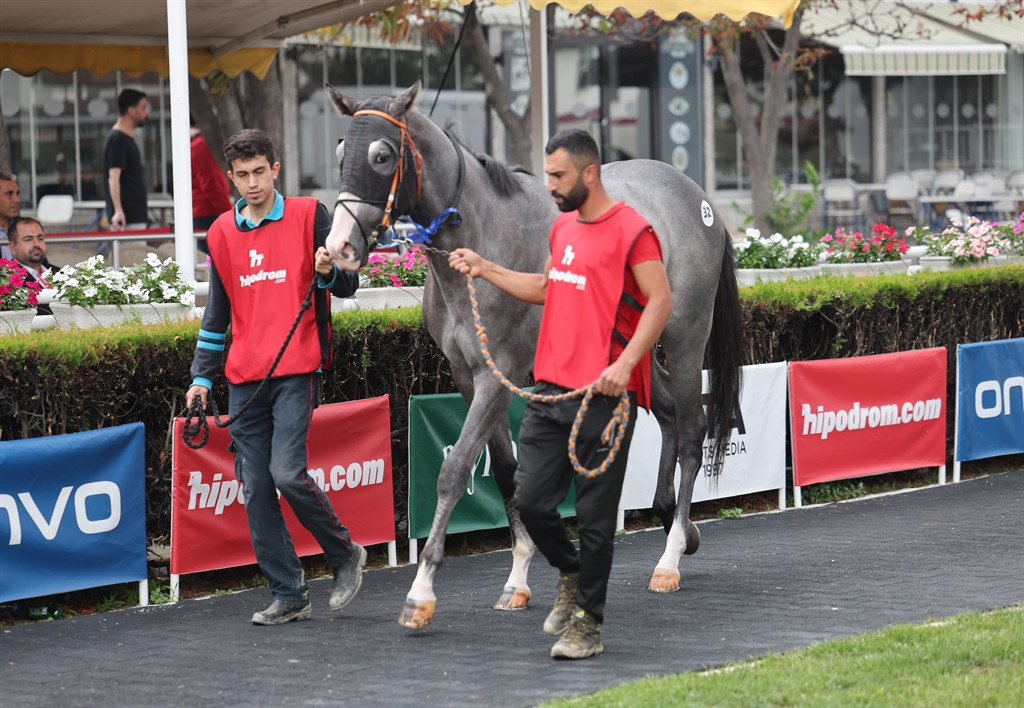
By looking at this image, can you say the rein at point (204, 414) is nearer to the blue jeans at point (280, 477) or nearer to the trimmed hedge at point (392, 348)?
the blue jeans at point (280, 477)

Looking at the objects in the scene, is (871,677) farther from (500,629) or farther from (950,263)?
(950,263)

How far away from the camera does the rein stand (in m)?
5.99

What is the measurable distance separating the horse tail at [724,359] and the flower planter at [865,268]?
3.64m

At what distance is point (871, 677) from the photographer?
16.3 ft

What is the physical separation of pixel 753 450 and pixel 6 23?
6.99 metres

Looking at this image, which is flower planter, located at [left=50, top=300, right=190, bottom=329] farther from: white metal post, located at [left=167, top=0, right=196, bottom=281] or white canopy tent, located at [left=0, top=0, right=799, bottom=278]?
white canopy tent, located at [left=0, top=0, right=799, bottom=278]

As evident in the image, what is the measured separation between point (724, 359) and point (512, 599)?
212 centimetres

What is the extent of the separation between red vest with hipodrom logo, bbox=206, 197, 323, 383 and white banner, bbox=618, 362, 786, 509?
118 inches

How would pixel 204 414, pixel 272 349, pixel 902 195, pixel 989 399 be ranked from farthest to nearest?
pixel 902 195 → pixel 989 399 → pixel 204 414 → pixel 272 349

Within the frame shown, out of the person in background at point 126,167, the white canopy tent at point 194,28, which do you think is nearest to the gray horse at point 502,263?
the white canopy tent at point 194,28

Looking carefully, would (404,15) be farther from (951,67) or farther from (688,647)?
(951,67)

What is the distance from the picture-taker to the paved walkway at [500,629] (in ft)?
16.9

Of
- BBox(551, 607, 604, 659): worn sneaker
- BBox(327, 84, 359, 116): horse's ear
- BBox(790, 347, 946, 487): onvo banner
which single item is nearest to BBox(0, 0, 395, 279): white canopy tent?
BBox(790, 347, 946, 487): onvo banner

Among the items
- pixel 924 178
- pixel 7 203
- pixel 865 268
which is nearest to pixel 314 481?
pixel 7 203
